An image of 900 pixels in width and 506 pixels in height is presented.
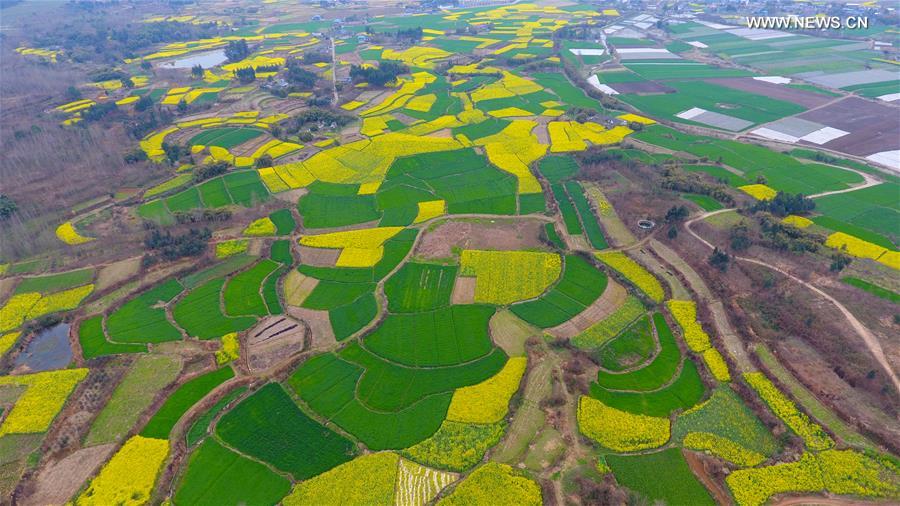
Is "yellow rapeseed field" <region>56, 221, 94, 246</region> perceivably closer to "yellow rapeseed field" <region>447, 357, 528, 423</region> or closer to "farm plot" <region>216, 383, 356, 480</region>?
"farm plot" <region>216, 383, 356, 480</region>

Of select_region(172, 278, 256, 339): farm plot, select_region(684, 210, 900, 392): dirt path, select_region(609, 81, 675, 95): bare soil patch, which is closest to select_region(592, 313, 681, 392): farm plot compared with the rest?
select_region(684, 210, 900, 392): dirt path

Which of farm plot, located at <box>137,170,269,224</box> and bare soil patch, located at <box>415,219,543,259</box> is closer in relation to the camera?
bare soil patch, located at <box>415,219,543,259</box>

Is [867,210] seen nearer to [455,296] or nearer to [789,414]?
[789,414]

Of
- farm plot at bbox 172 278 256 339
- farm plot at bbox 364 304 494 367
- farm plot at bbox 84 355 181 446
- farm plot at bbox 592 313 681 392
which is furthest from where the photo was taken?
farm plot at bbox 172 278 256 339

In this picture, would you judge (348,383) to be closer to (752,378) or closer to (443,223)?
(443,223)

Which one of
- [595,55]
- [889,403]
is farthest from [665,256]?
[595,55]

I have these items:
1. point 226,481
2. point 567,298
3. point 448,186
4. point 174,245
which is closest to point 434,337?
point 567,298
